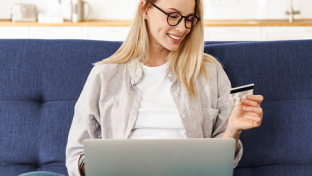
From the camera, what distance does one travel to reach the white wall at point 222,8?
4.65 meters

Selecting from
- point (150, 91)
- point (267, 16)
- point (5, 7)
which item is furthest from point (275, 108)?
point (5, 7)

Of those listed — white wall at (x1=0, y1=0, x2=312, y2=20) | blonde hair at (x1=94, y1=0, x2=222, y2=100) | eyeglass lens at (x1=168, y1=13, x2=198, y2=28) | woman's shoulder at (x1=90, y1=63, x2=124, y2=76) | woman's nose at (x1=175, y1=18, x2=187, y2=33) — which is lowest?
woman's shoulder at (x1=90, y1=63, x2=124, y2=76)

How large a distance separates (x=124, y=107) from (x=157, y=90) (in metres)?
0.15

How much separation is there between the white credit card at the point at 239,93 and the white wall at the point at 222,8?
391 cm

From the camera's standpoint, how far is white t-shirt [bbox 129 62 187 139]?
1.29 meters

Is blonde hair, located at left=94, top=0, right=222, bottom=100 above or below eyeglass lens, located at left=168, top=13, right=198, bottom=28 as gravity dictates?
below

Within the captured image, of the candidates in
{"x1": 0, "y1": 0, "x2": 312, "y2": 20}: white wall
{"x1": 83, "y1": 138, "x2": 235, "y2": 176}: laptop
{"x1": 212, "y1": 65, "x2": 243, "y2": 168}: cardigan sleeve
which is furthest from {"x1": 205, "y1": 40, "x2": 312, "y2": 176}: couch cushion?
{"x1": 0, "y1": 0, "x2": 312, "y2": 20}: white wall

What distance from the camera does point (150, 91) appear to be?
134cm

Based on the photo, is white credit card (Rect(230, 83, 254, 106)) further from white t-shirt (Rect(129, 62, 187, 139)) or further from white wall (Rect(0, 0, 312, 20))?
white wall (Rect(0, 0, 312, 20))

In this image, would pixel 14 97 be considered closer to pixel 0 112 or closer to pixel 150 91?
pixel 0 112

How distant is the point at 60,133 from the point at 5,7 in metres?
3.78

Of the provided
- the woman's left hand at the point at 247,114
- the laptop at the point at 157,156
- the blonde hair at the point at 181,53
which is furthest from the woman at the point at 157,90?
the laptop at the point at 157,156

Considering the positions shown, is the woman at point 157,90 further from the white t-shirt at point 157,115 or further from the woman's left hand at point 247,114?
the woman's left hand at point 247,114

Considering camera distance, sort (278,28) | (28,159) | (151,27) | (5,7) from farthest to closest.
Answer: (5,7) < (278,28) < (28,159) < (151,27)
